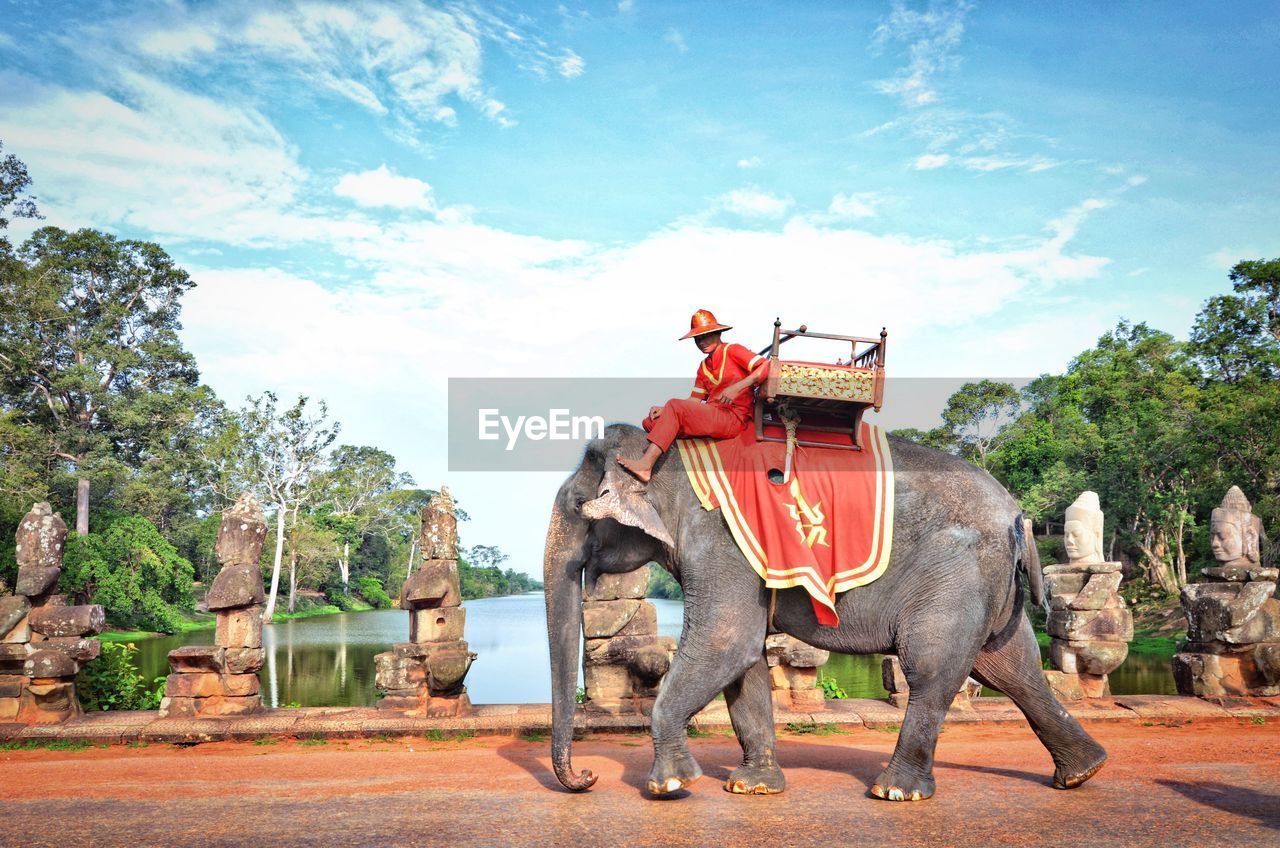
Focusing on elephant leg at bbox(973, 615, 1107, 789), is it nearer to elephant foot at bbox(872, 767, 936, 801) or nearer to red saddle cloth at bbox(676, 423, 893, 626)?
elephant foot at bbox(872, 767, 936, 801)

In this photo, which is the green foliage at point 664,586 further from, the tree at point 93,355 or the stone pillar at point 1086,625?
the stone pillar at point 1086,625

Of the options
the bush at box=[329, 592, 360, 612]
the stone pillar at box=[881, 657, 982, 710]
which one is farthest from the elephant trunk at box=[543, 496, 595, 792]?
the bush at box=[329, 592, 360, 612]

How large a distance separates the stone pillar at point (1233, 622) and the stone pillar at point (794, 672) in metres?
3.79

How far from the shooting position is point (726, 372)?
235 inches

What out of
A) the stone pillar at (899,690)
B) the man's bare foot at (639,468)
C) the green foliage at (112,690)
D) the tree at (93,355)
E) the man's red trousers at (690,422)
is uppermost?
the tree at (93,355)

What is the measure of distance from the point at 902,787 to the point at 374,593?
55601 millimetres

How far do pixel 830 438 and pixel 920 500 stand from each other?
62 centimetres

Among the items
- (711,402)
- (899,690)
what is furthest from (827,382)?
(899,690)

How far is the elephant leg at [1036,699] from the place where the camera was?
5.61 m

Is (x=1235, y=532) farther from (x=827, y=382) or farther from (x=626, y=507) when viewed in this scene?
(x=626, y=507)

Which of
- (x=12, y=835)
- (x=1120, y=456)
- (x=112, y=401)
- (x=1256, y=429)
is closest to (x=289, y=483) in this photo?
(x=112, y=401)

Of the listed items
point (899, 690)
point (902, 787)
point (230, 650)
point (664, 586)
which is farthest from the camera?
point (664, 586)

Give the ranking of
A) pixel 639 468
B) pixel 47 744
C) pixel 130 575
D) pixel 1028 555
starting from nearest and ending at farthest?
pixel 1028 555 < pixel 639 468 < pixel 47 744 < pixel 130 575

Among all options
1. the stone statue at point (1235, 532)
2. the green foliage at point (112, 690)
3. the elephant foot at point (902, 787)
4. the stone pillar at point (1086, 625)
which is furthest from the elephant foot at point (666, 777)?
the green foliage at point (112, 690)
